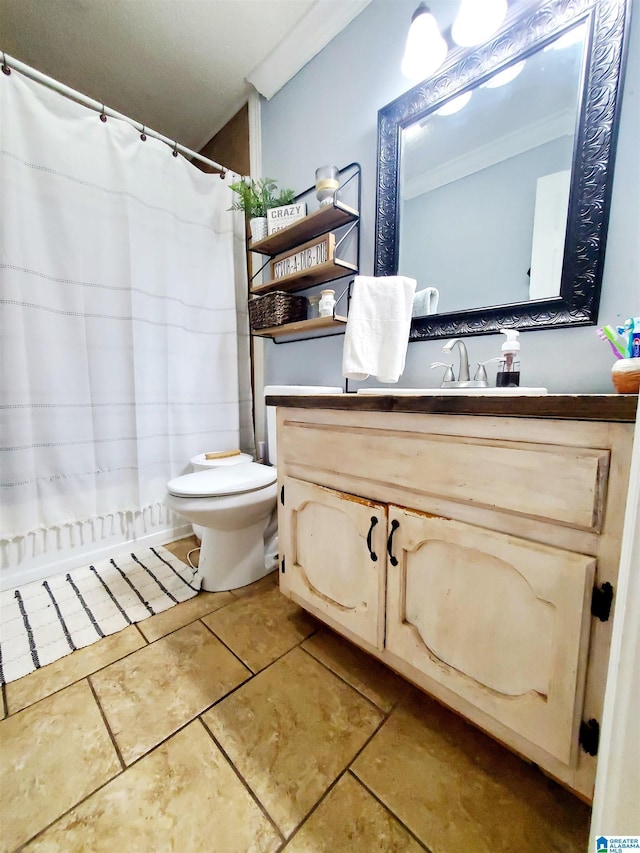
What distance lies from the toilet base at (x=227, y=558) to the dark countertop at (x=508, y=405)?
0.79m

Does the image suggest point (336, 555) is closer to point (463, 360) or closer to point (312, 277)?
point (463, 360)

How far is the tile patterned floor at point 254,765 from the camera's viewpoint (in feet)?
2.00

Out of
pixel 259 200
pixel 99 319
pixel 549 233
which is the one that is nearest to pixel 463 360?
pixel 549 233

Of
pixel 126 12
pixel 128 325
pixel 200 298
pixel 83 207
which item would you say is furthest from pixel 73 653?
pixel 126 12

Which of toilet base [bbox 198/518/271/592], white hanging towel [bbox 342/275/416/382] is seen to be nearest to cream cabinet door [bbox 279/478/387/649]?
toilet base [bbox 198/518/271/592]

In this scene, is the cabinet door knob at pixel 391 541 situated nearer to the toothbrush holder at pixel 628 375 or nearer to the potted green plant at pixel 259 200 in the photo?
the toothbrush holder at pixel 628 375

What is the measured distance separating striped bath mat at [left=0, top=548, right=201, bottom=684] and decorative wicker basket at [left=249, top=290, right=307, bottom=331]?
3.92 feet

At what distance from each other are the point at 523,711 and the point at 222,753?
655 mm

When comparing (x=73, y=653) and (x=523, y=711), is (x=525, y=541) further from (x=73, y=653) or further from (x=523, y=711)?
(x=73, y=653)

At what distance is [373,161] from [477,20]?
0.45m

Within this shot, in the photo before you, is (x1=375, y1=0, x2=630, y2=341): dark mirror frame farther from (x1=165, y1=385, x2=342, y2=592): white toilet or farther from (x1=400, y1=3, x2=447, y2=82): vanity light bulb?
(x1=165, y1=385, x2=342, y2=592): white toilet

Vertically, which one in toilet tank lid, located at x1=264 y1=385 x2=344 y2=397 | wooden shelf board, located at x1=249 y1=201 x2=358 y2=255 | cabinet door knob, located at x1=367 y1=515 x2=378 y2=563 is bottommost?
cabinet door knob, located at x1=367 y1=515 x2=378 y2=563

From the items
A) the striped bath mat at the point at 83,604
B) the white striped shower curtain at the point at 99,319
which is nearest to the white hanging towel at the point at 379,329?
the white striped shower curtain at the point at 99,319

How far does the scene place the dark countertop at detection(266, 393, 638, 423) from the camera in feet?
1.59
